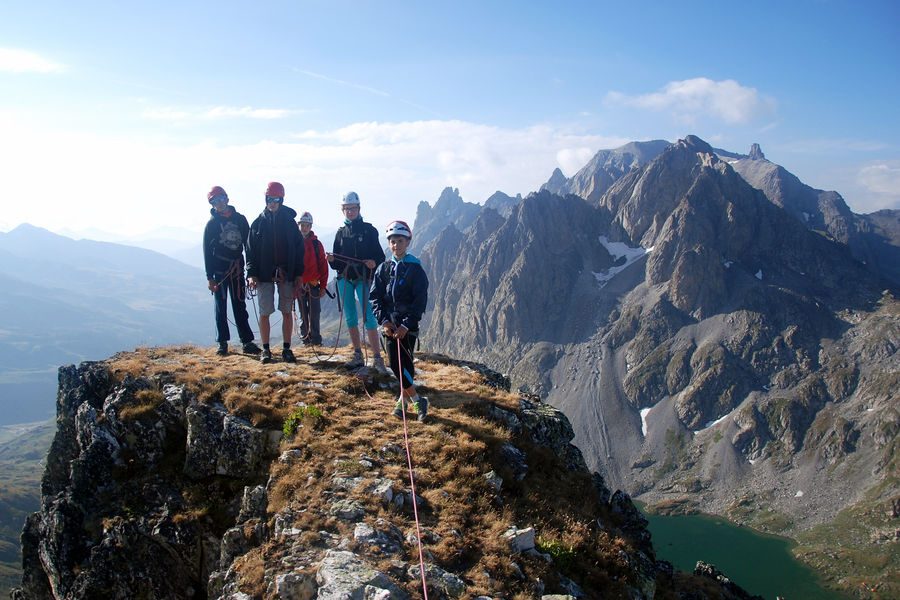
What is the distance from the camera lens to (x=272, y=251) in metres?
16.8

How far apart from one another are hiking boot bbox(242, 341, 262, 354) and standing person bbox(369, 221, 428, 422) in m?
7.37

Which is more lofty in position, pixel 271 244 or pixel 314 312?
pixel 271 244

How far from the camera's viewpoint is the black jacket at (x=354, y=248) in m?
16.3

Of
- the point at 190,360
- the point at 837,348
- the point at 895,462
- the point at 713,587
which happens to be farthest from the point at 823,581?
Result: the point at 190,360

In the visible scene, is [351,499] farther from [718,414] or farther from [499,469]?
[718,414]

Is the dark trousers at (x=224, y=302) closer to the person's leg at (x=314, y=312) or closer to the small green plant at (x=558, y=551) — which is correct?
the person's leg at (x=314, y=312)

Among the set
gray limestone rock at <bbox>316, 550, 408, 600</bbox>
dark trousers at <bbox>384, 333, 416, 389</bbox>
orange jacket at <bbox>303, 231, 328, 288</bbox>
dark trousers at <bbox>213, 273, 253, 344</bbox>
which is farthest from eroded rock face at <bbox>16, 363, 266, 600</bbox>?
orange jacket at <bbox>303, 231, 328, 288</bbox>

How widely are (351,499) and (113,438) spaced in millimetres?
Answer: 7602

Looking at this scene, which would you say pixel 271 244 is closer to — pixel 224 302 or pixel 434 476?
pixel 224 302

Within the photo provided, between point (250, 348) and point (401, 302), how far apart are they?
838 cm

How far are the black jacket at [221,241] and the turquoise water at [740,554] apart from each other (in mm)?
116151

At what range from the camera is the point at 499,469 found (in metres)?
11.5

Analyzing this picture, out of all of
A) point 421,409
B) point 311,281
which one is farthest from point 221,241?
point 421,409

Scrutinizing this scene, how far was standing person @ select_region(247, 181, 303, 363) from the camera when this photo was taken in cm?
1664
